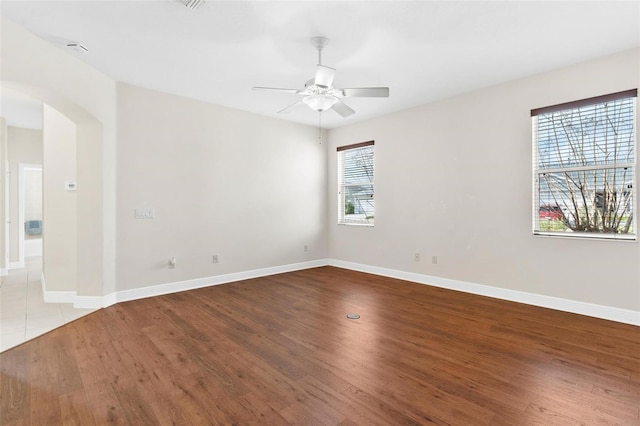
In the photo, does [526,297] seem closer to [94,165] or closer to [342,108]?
[342,108]

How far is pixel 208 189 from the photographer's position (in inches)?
191

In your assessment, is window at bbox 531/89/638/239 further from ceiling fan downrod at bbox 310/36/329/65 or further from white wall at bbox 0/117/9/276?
white wall at bbox 0/117/9/276

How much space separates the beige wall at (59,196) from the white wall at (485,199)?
14.8 feet

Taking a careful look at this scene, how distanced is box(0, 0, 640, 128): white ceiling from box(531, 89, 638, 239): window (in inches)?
23.0

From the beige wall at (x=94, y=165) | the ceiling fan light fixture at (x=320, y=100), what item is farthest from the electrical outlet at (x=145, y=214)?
the ceiling fan light fixture at (x=320, y=100)

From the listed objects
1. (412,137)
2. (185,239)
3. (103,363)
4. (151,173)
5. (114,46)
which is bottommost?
(103,363)

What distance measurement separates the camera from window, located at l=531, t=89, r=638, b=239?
3.27 metres

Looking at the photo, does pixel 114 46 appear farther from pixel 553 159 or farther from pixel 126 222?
pixel 553 159

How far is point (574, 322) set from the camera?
10.7ft

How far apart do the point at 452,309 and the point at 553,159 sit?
220cm

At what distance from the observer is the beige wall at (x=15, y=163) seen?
241 inches

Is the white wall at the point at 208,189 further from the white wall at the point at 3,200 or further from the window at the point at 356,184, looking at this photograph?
the white wall at the point at 3,200

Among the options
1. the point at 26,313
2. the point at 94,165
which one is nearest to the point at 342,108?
the point at 94,165

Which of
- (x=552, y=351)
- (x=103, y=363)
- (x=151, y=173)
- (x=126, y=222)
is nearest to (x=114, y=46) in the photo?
(x=151, y=173)
